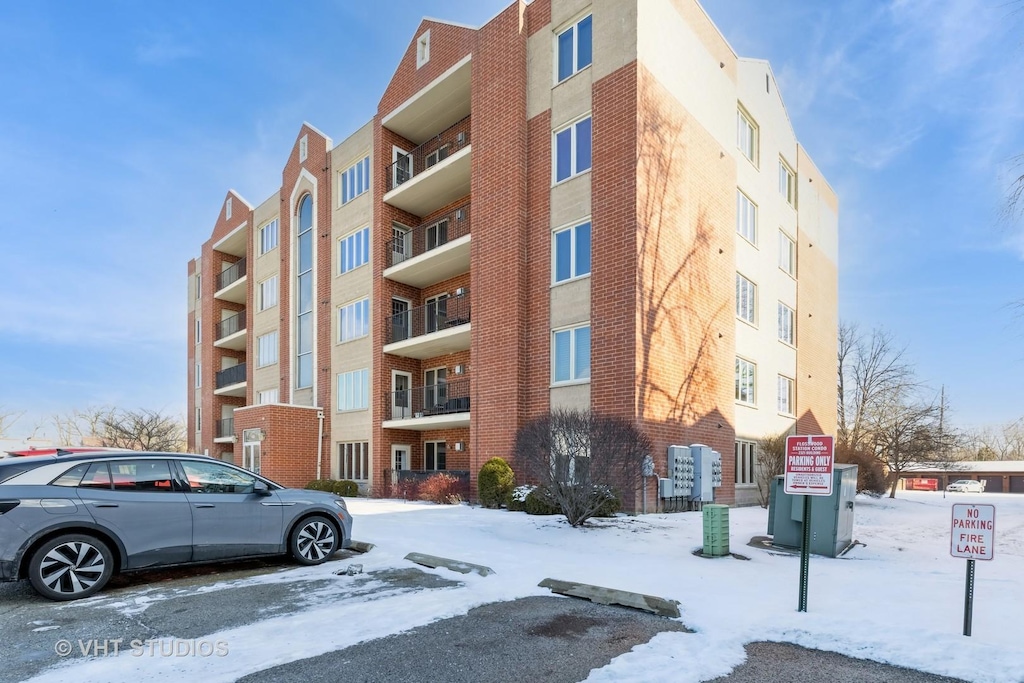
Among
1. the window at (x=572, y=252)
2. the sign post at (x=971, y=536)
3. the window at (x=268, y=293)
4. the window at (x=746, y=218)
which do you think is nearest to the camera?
the sign post at (x=971, y=536)

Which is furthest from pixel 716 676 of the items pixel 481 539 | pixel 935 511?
pixel 935 511

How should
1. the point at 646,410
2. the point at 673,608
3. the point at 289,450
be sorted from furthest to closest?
the point at 289,450 < the point at 646,410 < the point at 673,608

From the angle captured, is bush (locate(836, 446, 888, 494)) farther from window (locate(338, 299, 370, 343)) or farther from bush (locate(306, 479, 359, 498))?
window (locate(338, 299, 370, 343))

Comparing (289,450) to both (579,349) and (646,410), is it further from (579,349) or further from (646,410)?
(646,410)

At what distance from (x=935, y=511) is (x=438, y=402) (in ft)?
49.9

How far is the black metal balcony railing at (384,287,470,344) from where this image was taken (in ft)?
→ 72.8

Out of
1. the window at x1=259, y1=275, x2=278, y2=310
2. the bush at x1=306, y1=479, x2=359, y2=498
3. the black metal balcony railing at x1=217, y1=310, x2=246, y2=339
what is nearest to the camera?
the bush at x1=306, y1=479, x2=359, y2=498

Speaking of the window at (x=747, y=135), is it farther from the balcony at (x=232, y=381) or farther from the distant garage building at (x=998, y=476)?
the distant garage building at (x=998, y=476)

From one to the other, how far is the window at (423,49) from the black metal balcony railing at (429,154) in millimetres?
2337

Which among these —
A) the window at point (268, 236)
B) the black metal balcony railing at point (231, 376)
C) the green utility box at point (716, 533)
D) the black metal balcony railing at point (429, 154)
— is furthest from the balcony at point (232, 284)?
the green utility box at point (716, 533)

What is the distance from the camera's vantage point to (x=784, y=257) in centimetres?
2520

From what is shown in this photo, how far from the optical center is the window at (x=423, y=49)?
22.5 metres

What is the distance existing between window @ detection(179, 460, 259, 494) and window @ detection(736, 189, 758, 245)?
17695 mm

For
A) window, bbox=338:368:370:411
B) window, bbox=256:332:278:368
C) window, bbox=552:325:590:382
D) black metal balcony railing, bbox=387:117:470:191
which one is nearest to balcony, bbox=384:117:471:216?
black metal balcony railing, bbox=387:117:470:191
